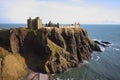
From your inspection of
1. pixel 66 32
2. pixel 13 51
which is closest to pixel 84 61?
pixel 66 32

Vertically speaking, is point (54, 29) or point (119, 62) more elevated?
point (54, 29)

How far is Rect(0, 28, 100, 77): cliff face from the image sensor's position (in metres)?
81.3

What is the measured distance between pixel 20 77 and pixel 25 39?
66.9ft

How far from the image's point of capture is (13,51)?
83000mm

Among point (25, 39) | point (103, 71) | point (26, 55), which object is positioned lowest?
point (103, 71)

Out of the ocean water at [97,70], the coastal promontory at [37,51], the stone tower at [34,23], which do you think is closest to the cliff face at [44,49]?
the coastal promontory at [37,51]

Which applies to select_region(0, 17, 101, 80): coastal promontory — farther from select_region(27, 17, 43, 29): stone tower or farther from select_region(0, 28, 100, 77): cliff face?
select_region(27, 17, 43, 29): stone tower

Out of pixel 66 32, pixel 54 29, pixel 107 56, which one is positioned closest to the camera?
pixel 54 29

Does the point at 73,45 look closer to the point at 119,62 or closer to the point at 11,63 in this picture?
the point at 119,62

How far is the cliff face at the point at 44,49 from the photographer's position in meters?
81.3

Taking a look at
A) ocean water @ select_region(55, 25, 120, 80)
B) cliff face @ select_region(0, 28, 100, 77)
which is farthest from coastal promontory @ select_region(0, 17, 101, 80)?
ocean water @ select_region(55, 25, 120, 80)

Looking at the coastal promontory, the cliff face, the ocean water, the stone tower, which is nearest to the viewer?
the coastal promontory

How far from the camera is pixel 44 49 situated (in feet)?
278

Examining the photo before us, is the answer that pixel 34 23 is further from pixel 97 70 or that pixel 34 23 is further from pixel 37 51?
pixel 97 70
